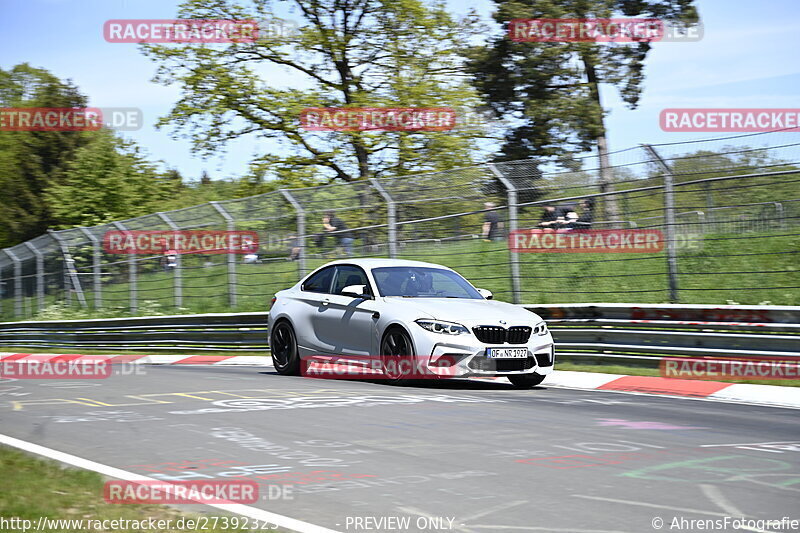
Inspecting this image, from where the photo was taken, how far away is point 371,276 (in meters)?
12.6

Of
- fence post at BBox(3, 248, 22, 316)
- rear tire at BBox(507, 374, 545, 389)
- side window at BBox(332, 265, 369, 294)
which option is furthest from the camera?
fence post at BBox(3, 248, 22, 316)

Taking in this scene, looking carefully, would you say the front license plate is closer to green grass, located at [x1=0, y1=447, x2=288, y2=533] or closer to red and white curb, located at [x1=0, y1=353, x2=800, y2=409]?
red and white curb, located at [x1=0, y1=353, x2=800, y2=409]

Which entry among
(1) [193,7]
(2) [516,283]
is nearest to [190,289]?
(2) [516,283]

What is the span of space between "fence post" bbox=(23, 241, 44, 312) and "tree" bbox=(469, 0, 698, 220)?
17.3 meters

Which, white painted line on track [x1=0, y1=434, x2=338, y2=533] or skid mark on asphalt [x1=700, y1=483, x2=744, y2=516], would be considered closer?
white painted line on track [x1=0, y1=434, x2=338, y2=533]

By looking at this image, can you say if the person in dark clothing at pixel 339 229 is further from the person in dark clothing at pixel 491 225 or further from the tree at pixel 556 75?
the tree at pixel 556 75

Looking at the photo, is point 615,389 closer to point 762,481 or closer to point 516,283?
point 516,283

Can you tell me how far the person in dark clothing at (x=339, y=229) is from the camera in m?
18.8

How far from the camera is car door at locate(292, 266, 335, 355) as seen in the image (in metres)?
12.9

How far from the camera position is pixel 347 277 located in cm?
1305

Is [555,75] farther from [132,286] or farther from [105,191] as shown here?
[105,191]

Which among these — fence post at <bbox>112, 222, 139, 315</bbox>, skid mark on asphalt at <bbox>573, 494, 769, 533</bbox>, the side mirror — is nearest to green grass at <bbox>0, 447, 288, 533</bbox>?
skid mark on asphalt at <bbox>573, 494, 769, 533</bbox>

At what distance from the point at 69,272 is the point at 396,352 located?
19.8 meters
